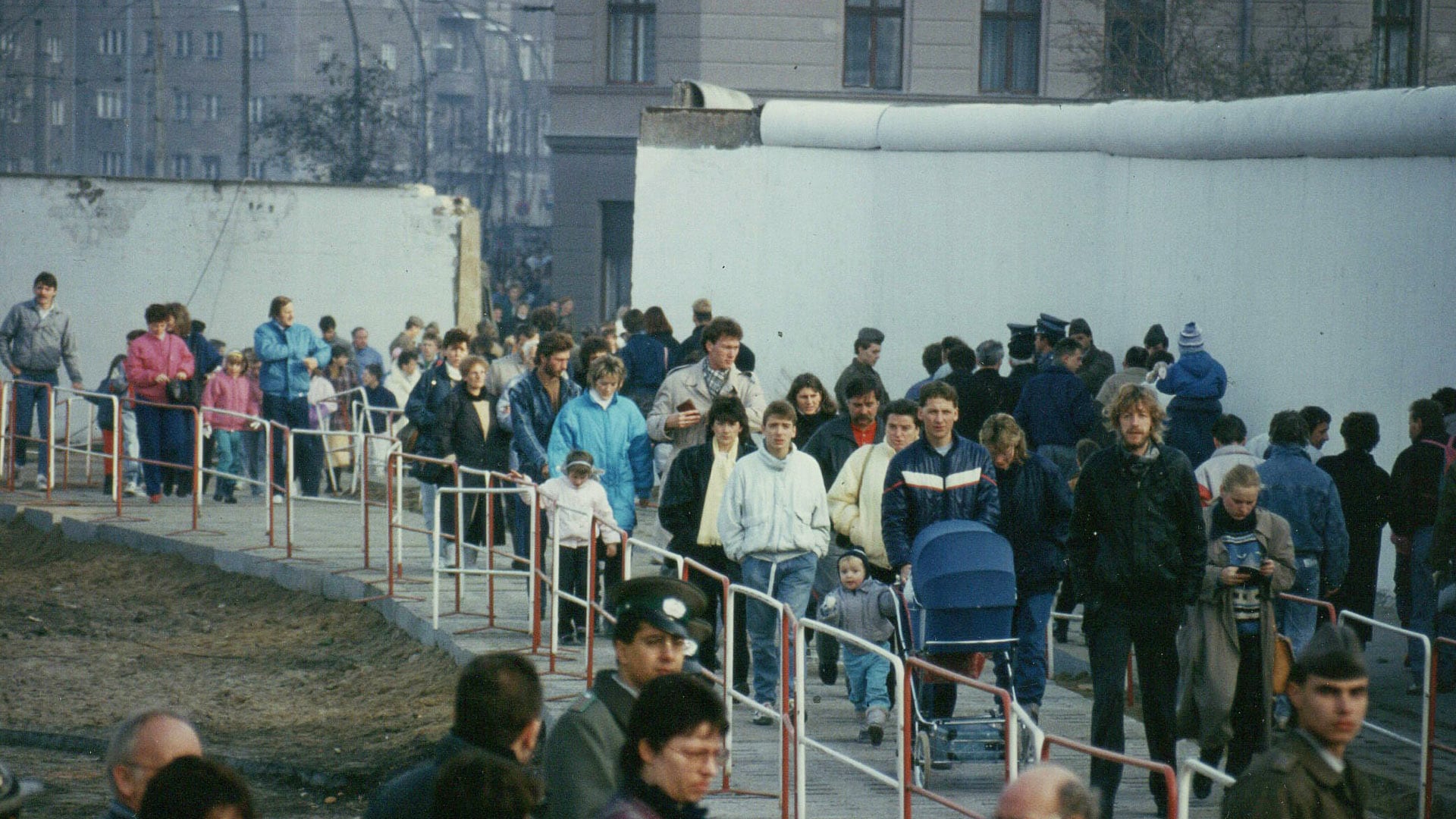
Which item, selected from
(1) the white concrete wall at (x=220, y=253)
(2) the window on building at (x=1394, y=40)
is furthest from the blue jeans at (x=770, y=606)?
(2) the window on building at (x=1394, y=40)

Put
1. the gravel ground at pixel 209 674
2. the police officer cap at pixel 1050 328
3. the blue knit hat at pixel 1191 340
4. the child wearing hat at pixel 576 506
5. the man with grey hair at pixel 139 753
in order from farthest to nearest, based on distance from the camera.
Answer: the police officer cap at pixel 1050 328 → the blue knit hat at pixel 1191 340 → the child wearing hat at pixel 576 506 → the gravel ground at pixel 209 674 → the man with grey hair at pixel 139 753

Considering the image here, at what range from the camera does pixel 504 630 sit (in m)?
12.6

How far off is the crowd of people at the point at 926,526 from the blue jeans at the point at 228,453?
154 inches

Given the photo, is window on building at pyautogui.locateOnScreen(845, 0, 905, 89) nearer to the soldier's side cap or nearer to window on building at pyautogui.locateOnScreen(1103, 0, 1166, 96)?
window on building at pyautogui.locateOnScreen(1103, 0, 1166, 96)

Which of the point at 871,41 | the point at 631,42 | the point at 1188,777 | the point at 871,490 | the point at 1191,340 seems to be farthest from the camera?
the point at 631,42

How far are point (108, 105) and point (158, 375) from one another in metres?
86.4

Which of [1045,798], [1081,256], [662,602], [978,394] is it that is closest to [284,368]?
[978,394]

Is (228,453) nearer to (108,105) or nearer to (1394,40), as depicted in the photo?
(1394,40)

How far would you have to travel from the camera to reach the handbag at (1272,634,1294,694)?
8094 mm

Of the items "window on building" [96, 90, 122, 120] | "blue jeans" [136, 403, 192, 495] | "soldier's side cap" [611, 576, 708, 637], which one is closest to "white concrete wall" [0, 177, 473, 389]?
"blue jeans" [136, 403, 192, 495]

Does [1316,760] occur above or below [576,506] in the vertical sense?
above

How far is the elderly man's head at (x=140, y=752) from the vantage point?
14.8 feet

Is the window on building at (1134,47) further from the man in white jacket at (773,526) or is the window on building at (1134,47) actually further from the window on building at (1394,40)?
the man in white jacket at (773,526)

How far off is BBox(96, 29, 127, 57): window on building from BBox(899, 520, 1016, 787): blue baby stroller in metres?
92.7
